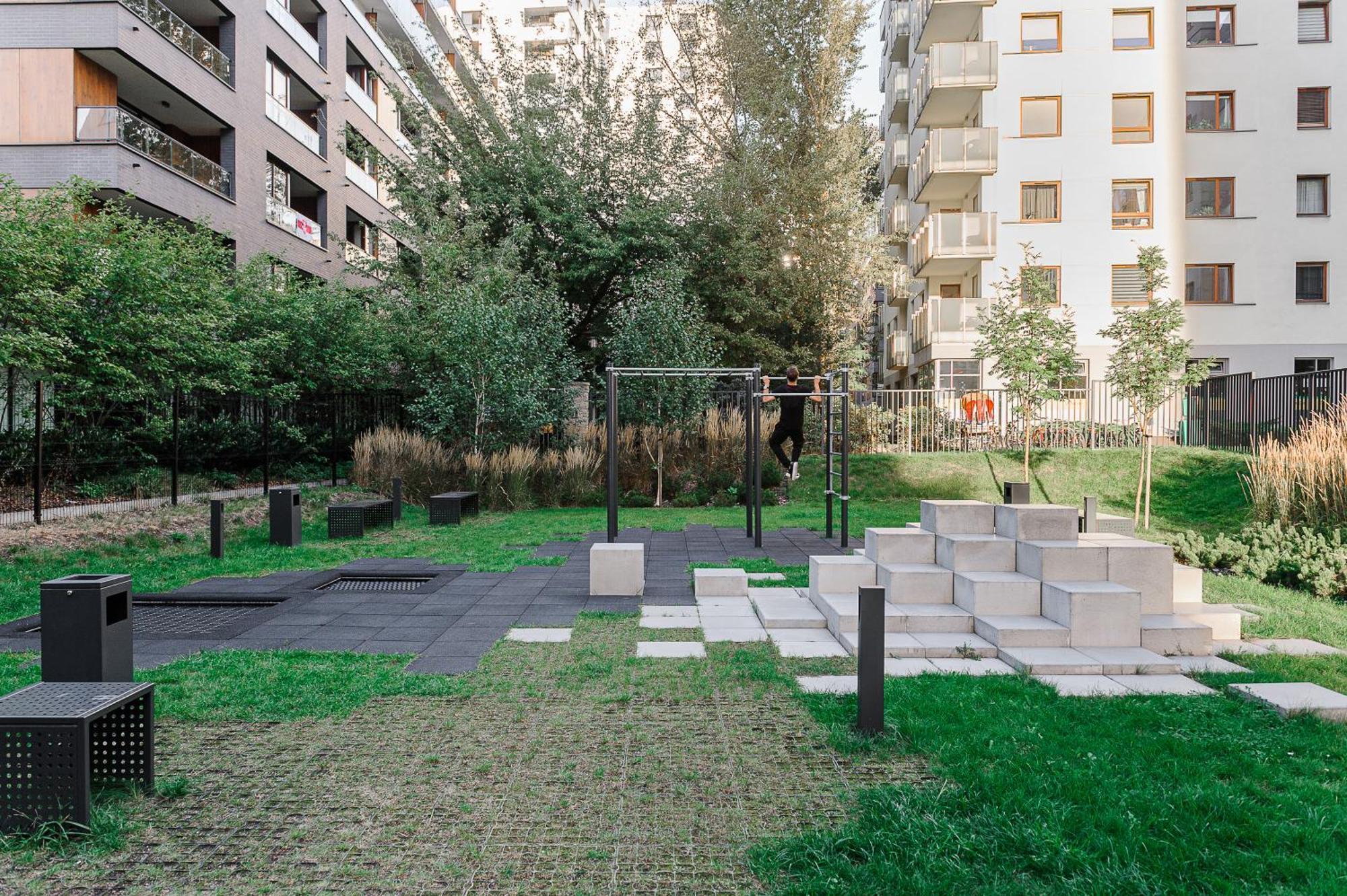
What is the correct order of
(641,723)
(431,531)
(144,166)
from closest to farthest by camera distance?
1. (641,723)
2. (431,531)
3. (144,166)

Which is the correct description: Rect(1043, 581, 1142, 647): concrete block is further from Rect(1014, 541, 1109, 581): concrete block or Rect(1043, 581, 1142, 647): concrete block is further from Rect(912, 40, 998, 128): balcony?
Rect(912, 40, 998, 128): balcony

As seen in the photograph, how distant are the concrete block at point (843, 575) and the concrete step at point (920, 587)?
1.11 feet

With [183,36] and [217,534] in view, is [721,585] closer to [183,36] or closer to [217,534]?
[217,534]

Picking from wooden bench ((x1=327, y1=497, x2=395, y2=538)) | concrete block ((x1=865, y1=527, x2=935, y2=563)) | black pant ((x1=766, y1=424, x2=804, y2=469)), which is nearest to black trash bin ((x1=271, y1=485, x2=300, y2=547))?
wooden bench ((x1=327, y1=497, x2=395, y2=538))

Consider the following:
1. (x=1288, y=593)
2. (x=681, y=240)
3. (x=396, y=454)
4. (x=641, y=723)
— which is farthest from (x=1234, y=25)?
(x=641, y=723)

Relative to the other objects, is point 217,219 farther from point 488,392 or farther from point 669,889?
point 669,889

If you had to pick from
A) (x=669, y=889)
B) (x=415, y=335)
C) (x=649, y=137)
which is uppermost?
(x=649, y=137)

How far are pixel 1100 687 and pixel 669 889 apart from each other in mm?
3350

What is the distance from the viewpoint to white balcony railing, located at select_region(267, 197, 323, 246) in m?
26.0

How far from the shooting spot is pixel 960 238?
87.2 ft

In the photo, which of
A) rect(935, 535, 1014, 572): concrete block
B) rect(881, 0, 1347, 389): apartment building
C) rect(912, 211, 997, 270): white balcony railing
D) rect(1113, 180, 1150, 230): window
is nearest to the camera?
rect(935, 535, 1014, 572): concrete block

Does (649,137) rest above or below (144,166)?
above

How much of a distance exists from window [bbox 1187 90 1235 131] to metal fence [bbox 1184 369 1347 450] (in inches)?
407

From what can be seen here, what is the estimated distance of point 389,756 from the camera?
3814 millimetres
